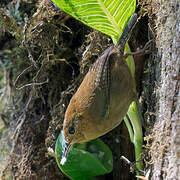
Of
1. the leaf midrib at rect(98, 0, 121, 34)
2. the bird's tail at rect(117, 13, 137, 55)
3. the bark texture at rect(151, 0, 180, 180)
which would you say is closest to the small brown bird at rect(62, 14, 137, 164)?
the bird's tail at rect(117, 13, 137, 55)

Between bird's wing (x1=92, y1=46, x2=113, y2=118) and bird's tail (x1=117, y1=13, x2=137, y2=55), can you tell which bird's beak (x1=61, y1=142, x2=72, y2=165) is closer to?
bird's wing (x1=92, y1=46, x2=113, y2=118)

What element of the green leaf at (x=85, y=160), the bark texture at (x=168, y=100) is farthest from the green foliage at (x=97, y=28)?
the bark texture at (x=168, y=100)

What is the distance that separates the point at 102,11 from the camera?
2061 mm

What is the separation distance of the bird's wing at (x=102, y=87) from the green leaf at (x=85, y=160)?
0.43 metres

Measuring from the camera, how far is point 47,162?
9.71 feet

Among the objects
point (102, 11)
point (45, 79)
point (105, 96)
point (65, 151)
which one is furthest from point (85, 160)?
point (102, 11)

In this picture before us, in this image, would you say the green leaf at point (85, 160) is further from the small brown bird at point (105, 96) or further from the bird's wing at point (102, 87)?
the bird's wing at point (102, 87)

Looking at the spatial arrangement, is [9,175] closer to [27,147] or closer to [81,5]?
[27,147]

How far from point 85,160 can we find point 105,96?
0.62 m

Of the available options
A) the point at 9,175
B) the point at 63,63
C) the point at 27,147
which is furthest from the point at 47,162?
the point at 63,63

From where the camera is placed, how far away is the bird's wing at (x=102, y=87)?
223cm

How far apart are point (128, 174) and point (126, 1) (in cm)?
154

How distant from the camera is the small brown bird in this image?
7.27ft

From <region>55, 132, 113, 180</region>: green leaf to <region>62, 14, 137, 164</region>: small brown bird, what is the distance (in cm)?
13
